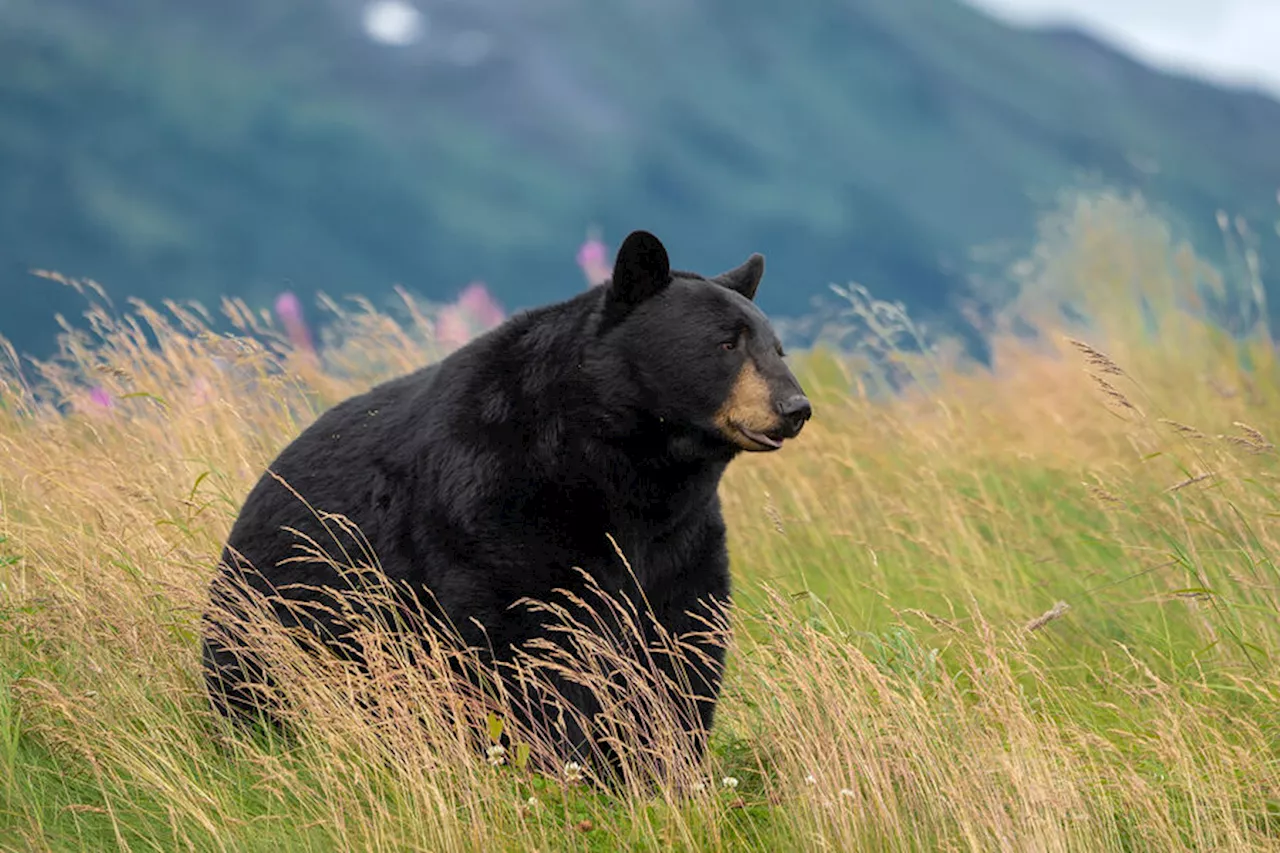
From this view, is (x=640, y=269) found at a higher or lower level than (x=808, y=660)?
higher

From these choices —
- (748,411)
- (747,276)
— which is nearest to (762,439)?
(748,411)

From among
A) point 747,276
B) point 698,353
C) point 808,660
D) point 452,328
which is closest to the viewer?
point 808,660

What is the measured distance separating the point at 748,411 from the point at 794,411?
0.50 ft

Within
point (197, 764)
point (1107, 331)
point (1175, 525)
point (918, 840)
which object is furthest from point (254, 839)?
point (1107, 331)

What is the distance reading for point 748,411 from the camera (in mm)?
4121

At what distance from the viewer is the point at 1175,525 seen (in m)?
5.60

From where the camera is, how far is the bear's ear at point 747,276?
464cm

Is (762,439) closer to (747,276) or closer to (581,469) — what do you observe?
(581,469)

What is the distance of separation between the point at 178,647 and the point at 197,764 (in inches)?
30.2

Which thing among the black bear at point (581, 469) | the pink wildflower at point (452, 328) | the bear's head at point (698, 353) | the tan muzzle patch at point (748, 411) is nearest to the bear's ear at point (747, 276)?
the black bear at point (581, 469)

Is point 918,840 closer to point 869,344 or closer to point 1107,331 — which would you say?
point 869,344

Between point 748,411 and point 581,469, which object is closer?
point 748,411

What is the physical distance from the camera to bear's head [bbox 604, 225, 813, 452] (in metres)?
4.13

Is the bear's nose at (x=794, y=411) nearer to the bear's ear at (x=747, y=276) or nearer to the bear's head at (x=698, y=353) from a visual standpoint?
the bear's head at (x=698, y=353)
